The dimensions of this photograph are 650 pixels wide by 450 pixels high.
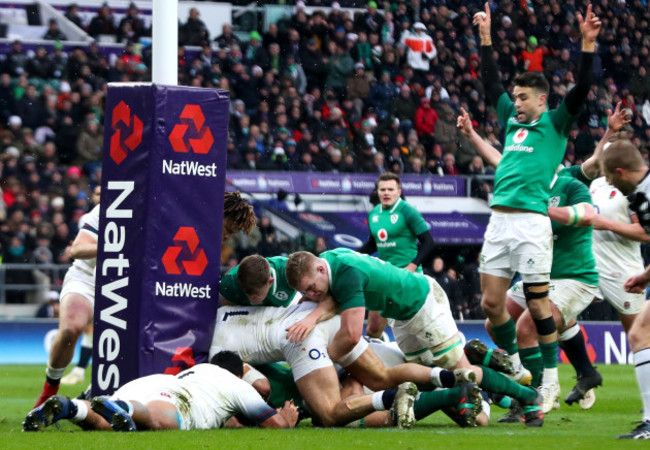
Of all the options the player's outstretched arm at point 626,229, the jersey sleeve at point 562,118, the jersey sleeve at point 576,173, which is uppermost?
the jersey sleeve at point 562,118

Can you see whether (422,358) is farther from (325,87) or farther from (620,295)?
(325,87)

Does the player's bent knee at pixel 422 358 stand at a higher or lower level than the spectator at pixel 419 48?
lower

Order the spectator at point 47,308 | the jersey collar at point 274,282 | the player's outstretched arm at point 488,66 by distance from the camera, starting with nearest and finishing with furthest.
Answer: the jersey collar at point 274,282 < the player's outstretched arm at point 488,66 < the spectator at point 47,308

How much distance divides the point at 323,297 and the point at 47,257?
9991mm

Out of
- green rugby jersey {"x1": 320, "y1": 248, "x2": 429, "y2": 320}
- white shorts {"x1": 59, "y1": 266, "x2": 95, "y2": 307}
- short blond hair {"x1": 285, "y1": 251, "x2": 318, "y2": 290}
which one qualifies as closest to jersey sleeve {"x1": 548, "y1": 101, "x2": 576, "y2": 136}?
green rugby jersey {"x1": 320, "y1": 248, "x2": 429, "y2": 320}

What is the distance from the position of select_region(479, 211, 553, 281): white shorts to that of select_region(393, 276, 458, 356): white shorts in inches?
33.5

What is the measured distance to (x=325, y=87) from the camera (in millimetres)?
21609

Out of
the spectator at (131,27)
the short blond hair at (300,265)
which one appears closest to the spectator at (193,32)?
the spectator at (131,27)

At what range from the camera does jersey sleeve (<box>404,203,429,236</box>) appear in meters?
12.0

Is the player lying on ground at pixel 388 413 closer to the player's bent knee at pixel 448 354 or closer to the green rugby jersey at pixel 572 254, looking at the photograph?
the player's bent knee at pixel 448 354

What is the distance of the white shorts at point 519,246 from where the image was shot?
27.6ft

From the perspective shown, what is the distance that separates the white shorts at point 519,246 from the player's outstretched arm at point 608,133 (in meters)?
1.31

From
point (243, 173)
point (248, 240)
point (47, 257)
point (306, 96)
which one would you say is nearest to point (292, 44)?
point (306, 96)

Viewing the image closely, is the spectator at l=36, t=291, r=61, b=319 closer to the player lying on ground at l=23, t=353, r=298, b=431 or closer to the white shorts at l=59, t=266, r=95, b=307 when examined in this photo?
the white shorts at l=59, t=266, r=95, b=307
